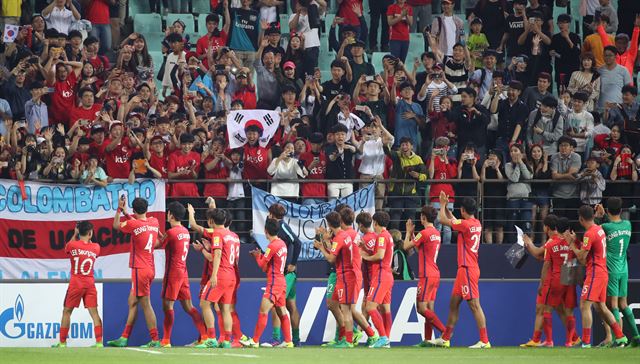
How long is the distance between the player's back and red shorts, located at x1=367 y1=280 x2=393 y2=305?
9.89ft

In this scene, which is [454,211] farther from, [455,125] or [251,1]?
[251,1]

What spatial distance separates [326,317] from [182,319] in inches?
84.5

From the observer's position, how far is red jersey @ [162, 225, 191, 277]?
18531 mm

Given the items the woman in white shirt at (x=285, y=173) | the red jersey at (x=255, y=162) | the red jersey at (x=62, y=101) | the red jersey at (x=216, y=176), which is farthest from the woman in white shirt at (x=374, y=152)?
the red jersey at (x=62, y=101)

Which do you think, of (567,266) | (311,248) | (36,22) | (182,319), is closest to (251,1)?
(36,22)

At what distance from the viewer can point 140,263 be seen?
18.5 m

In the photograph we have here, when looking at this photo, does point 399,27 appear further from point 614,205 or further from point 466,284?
point 614,205

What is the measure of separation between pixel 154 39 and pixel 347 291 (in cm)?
1042

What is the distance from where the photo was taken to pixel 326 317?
20109 mm

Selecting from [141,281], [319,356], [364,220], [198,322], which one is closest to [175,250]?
[141,281]

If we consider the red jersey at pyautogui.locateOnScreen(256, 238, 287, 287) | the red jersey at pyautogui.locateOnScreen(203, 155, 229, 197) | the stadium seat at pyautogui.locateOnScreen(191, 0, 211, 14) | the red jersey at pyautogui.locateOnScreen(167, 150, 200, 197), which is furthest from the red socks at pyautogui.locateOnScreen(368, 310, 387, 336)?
the stadium seat at pyautogui.locateOnScreen(191, 0, 211, 14)

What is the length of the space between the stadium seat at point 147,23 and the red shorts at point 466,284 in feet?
36.8

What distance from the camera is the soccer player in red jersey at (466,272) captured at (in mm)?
18234

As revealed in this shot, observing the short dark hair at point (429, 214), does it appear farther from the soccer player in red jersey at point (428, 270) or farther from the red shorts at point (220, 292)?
the red shorts at point (220, 292)
